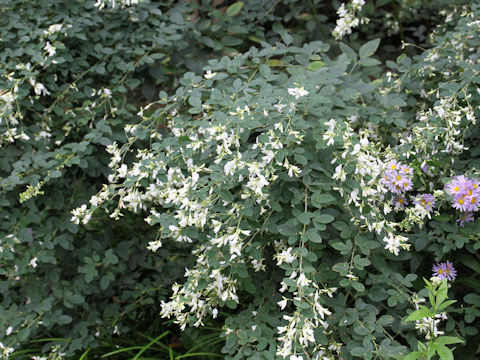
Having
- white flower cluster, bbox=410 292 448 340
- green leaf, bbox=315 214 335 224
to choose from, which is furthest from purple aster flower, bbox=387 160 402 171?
white flower cluster, bbox=410 292 448 340

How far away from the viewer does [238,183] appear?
76.4 inches

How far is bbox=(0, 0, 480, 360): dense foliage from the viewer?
73.0 inches

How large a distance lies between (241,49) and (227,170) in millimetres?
1636

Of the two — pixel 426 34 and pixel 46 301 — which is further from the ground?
pixel 426 34

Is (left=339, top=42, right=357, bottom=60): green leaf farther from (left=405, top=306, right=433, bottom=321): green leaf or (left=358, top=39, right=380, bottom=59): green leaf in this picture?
(left=405, top=306, right=433, bottom=321): green leaf

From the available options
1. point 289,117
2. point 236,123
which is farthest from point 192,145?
point 289,117

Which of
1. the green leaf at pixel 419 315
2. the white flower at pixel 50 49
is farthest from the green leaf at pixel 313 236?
the white flower at pixel 50 49

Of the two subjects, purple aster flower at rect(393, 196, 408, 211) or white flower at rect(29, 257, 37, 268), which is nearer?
purple aster flower at rect(393, 196, 408, 211)

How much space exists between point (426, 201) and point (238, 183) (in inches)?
28.5

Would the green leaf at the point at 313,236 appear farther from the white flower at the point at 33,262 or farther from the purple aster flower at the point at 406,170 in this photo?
the white flower at the point at 33,262

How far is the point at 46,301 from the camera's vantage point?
8.29 ft

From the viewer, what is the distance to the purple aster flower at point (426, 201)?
207 centimetres

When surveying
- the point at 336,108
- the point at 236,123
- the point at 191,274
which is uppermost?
the point at 236,123

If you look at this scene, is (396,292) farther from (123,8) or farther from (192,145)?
(123,8)
